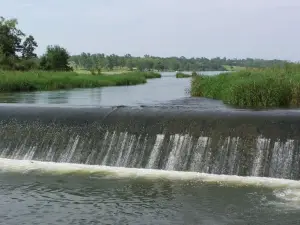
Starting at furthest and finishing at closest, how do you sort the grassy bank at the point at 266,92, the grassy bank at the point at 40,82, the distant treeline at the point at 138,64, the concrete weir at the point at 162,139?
the distant treeline at the point at 138,64 → the grassy bank at the point at 40,82 → the grassy bank at the point at 266,92 → the concrete weir at the point at 162,139

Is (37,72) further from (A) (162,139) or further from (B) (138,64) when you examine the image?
(B) (138,64)

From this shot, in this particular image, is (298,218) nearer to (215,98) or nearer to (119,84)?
(215,98)

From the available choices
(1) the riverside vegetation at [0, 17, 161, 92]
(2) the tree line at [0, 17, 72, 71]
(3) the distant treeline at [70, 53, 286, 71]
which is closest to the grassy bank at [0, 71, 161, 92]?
(1) the riverside vegetation at [0, 17, 161, 92]

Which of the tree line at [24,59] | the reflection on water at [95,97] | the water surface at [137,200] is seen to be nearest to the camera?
the water surface at [137,200]

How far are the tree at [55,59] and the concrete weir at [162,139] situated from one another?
46534mm

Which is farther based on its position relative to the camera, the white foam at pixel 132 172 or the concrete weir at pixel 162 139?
the concrete weir at pixel 162 139

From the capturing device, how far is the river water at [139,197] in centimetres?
711

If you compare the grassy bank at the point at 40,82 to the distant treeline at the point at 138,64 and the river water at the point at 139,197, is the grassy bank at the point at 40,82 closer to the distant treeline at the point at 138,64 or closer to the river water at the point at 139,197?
the river water at the point at 139,197

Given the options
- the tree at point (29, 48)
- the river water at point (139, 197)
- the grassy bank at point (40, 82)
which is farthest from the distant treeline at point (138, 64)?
the river water at point (139, 197)

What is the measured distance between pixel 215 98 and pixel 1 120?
10580mm

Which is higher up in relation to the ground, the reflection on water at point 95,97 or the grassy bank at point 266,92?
the grassy bank at point 266,92

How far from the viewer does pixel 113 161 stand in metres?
10.9

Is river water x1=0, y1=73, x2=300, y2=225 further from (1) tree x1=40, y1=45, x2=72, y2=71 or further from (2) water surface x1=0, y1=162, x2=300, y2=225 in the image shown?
(1) tree x1=40, y1=45, x2=72, y2=71

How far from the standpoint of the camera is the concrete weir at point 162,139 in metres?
9.98
